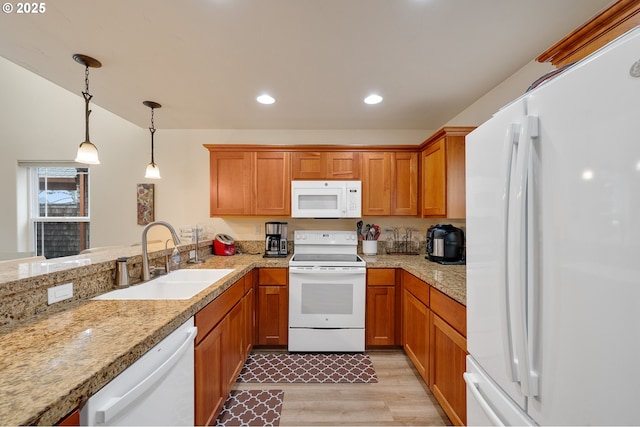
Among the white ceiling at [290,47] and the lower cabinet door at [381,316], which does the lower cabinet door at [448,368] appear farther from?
the white ceiling at [290,47]

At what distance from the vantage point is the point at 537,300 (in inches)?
27.9

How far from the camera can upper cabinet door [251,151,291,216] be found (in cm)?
285

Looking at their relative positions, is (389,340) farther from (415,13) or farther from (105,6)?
(105,6)

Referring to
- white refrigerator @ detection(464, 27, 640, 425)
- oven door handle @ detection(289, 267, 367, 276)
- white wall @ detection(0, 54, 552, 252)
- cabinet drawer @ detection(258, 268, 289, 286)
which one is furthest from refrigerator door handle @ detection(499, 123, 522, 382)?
white wall @ detection(0, 54, 552, 252)

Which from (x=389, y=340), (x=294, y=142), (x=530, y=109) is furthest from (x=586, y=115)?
(x=294, y=142)

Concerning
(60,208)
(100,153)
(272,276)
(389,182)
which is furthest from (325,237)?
(60,208)

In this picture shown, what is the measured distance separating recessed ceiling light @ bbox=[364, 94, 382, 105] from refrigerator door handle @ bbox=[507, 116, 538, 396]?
1.77m

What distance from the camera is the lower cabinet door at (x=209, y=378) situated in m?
1.28

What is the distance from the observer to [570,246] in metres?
0.62

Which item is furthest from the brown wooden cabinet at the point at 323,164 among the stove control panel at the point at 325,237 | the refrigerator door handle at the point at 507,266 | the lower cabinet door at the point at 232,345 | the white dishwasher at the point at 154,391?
the refrigerator door handle at the point at 507,266

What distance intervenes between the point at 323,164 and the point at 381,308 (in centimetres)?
165

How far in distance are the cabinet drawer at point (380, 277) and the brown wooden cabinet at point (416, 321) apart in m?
0.12

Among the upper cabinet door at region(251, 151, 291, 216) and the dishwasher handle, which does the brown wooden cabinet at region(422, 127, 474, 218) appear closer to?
the upper cabinet door at region(251, 151, 291, 216)

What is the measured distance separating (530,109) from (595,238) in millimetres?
410
